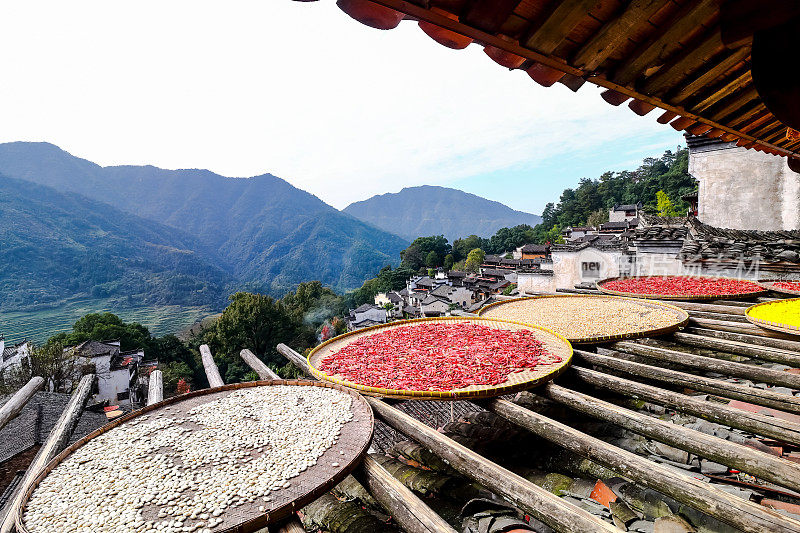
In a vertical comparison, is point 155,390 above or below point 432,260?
above

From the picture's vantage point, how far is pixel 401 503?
4.25ft

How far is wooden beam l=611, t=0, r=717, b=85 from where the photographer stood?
1.21 meters

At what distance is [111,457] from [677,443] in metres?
2.44

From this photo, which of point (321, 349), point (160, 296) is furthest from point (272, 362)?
point (160, 296)

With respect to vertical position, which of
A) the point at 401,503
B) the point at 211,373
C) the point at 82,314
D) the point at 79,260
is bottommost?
the point at 82,314

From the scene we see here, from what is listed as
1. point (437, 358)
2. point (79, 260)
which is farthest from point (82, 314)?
point (437, 358)

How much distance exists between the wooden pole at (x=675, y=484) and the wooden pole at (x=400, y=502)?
0.72 meters

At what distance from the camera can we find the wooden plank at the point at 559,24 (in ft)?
3.64

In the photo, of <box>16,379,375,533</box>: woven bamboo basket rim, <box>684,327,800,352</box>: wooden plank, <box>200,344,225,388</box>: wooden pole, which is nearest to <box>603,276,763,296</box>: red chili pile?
<box>684,327,800,352</box>: wooden plank

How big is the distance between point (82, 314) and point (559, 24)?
96170 mm

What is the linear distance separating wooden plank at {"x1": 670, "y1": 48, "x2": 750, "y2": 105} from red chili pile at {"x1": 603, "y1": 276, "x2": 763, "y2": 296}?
3.21 metres

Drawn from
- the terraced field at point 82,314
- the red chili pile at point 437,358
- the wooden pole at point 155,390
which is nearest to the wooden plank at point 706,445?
the red chili pile at point 437,358

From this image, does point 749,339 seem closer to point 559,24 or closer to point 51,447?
point 559,24

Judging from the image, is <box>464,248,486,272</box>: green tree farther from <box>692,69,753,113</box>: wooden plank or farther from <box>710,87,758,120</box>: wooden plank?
<box>692,69,753,113</box>: wooden plank
